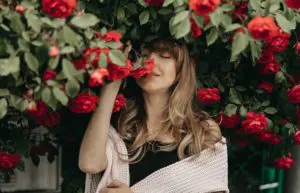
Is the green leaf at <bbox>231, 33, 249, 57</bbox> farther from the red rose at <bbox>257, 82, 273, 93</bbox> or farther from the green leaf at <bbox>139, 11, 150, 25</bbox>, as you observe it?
the red rose at <bbox>257, 82, 273, 93</bbox>

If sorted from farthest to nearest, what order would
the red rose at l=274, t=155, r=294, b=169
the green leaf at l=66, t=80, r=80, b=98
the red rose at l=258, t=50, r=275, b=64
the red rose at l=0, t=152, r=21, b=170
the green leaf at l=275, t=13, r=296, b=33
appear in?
the red rose at l=274, t=155, r=294, b=169 < the red rose at l=258, t=50, r=275, b=64 < the red rose at l=0, t=152, r=21, b=170 < the green leaf at l=275, t=13, r=296, b=33 < the green leaf at l=66, t=80, r=80, b=98

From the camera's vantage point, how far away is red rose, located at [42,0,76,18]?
1837 mm

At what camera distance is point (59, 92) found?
188 cm

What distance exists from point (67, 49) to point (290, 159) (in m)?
1.83

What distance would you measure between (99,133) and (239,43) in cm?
71

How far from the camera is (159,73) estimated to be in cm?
253

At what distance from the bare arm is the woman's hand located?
8 centimetres


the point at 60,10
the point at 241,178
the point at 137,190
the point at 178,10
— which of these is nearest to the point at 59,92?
the point at 60,10

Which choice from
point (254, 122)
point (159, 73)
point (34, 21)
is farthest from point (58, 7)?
point (254, 122)

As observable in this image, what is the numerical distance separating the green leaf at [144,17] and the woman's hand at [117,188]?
684 millimetres

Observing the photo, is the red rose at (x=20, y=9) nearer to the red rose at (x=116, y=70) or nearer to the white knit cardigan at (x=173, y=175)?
the red rose at (x=116, y=70)

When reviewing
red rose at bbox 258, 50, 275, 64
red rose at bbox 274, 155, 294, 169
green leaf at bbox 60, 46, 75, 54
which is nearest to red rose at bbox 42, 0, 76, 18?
green leaf at bbox 60, 46, 75, 54

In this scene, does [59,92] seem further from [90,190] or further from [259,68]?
[259,68]

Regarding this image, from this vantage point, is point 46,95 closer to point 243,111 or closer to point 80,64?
point 80,64
